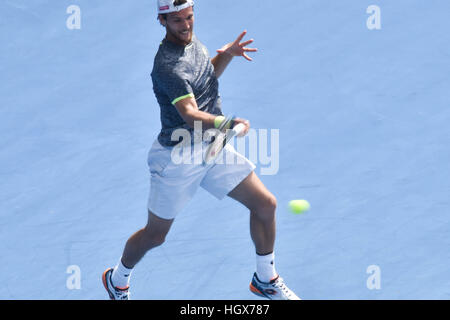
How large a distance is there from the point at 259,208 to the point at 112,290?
1.26 metres

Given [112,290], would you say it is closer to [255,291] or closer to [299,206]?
[255,291]

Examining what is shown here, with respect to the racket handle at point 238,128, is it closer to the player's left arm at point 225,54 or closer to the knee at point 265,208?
the knee at point 265,208

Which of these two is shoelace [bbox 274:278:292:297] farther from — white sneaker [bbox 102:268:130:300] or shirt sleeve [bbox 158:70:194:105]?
shirt sleeve [bbox 158:70:194:105]

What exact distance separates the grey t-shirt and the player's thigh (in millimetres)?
511

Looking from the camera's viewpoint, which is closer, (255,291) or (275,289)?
(275,289)

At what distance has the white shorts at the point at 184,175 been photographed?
235 inches

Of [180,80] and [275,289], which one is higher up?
[180,80]

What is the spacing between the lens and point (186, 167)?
19.5 feet

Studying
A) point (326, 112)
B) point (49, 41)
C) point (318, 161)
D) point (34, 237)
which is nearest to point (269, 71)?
point (326, 112)

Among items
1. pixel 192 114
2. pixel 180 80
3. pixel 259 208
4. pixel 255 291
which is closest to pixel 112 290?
pixel 255 291

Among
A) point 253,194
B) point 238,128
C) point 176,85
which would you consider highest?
point 176,85

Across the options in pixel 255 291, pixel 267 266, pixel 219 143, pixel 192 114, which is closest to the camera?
pixel 192 114

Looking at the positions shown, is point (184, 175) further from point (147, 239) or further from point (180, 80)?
point (180, 80)

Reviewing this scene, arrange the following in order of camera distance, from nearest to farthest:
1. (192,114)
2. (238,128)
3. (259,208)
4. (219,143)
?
(238,128)
(192,114)
(219,143)
(259,208)
